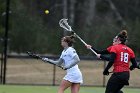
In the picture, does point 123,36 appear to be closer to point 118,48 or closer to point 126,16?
point 118,48

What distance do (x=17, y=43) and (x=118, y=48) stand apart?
82.5ft

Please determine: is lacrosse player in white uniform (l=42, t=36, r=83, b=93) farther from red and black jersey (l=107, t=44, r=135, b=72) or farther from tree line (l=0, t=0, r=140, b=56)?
tree line (l=0, t=0, r=140, b=56)

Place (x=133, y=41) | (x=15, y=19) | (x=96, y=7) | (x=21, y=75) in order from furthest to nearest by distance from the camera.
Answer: (x=96, y=7), (x=15, y=19), (x=21, y=75), (x=133, y=41)

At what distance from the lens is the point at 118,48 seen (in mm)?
15008

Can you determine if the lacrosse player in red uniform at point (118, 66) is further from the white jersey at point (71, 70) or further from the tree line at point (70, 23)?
the tree line at point (70, 23)

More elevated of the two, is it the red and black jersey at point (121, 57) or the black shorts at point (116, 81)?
the red and black jersey at point (121, 57)

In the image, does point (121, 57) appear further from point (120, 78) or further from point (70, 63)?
point (70, 63)

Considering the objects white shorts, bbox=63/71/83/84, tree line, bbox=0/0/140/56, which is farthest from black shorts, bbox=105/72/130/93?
tree line, bbox=0/0/140/56

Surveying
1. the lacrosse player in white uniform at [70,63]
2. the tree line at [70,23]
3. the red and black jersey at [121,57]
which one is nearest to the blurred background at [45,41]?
the tree line at [70,23]

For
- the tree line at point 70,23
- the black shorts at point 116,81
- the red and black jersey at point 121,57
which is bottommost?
the black shorts at point 116,81

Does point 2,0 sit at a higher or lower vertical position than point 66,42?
higher

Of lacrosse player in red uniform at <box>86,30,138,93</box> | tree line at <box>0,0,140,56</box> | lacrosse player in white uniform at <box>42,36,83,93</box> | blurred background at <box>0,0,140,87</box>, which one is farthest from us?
tree line at <box>0,0,140,56</box>

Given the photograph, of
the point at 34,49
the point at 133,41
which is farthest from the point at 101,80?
the point at 34,49

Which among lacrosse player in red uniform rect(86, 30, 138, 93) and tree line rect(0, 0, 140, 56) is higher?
tree line rect(0, 0, 140, 56)
